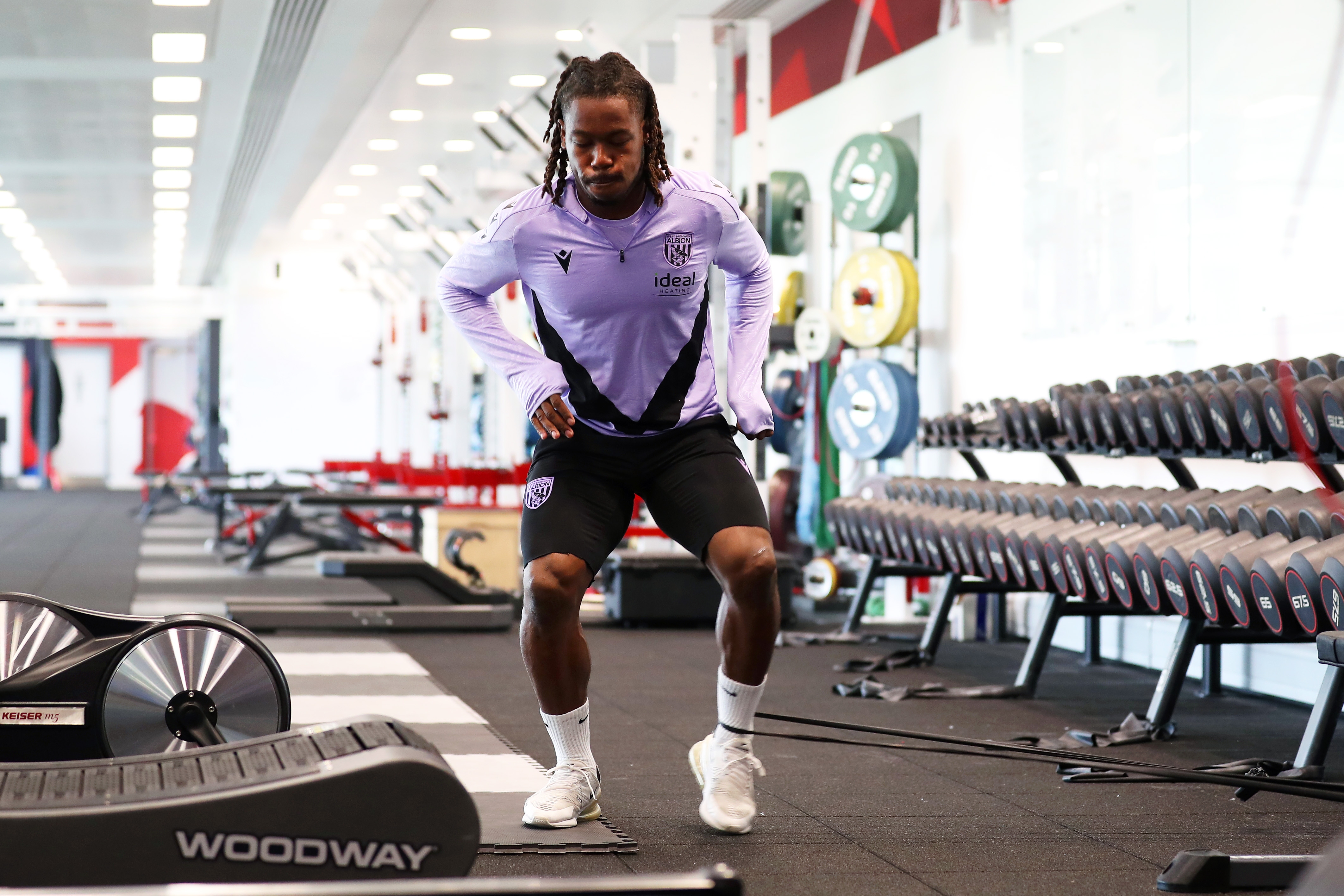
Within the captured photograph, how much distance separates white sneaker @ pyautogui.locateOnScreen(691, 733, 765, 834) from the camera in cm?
238

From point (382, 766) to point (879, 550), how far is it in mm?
3641

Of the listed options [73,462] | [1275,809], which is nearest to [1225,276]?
[1275,809]

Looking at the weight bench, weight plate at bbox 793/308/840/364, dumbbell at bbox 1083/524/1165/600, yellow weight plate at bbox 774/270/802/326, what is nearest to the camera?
dumbbell at bbox 1083/524/1165/600

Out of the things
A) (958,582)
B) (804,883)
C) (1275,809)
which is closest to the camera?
(804,883)

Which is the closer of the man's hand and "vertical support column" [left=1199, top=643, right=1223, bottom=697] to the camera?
the man's hand

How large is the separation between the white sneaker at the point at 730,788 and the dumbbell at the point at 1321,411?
149 cm

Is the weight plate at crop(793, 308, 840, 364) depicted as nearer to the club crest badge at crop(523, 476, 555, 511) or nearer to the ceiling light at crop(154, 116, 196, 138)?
the club crest badge at crop(523, 476, 555, 511)

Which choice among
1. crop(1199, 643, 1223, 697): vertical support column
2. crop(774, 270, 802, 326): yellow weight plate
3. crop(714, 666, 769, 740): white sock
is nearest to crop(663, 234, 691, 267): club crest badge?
crop(714, 666, 769, 740): white sock

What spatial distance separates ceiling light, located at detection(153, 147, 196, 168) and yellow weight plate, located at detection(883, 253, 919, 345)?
6158mm

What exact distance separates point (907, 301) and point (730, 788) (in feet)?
12.9

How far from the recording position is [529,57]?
8.09m

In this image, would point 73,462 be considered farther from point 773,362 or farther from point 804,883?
point 804,883

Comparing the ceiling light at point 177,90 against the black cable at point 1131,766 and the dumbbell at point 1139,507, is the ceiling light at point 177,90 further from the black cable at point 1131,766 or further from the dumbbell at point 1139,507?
the black cable at point 1131,766

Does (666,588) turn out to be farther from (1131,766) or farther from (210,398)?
(210,398)
